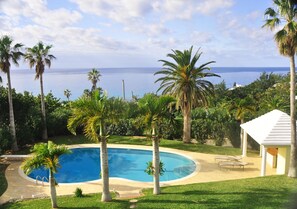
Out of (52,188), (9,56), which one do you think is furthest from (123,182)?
(9,56)

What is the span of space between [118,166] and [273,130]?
11.0 m

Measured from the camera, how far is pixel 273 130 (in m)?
15.7

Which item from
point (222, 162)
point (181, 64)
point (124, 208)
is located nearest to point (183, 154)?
point (222, 162)

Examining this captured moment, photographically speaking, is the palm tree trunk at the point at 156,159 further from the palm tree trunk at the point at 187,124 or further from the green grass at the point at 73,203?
the palm tree trunk at the point at 187,124

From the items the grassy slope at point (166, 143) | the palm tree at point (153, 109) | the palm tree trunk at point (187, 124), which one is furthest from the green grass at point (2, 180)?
the palm tree trunk at point (187, 124)

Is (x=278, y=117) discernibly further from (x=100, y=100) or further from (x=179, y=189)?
(x=100, y=100)

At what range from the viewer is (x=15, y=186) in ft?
50.6

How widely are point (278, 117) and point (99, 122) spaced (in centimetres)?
1101

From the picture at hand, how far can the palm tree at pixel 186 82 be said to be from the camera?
23234 mm

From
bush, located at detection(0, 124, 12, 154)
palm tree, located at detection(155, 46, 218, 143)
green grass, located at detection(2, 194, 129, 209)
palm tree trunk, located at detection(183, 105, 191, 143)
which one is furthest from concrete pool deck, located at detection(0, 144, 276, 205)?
palm tree, located at detection(155, 46, 218, 143)

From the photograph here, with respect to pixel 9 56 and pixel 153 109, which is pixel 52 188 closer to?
pixel 153 109

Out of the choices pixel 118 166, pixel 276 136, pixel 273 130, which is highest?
pixel 273 130

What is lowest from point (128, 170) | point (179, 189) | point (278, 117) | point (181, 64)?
point (128, 170)

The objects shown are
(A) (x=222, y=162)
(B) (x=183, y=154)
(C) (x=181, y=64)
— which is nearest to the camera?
(A) (x=222, y=162)
